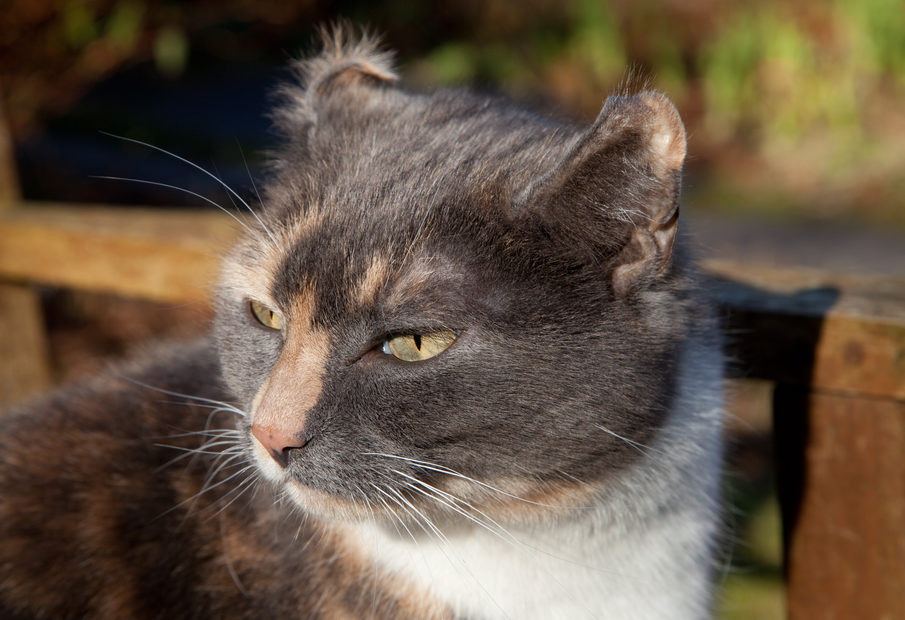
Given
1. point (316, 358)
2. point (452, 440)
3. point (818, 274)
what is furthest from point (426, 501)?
point (818, 274)

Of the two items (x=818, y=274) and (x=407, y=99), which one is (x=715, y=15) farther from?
(x=407, y=99)

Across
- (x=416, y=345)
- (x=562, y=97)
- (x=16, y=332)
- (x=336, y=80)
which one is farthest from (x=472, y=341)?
(x=562, y=97)

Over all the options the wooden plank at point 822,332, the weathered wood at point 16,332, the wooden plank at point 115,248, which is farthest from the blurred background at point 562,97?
the wooden plank at point 822,332

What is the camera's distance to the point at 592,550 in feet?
5.28

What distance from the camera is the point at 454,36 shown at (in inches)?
A: 310

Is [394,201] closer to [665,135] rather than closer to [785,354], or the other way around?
[665,135]

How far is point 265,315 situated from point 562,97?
17.9 feet

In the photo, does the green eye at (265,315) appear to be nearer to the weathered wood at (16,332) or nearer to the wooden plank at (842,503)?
the wooden plank at (842,503)

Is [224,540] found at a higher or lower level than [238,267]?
lower

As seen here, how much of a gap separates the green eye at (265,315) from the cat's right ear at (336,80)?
1.43 ft

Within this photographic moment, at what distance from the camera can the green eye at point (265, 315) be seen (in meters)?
1.59

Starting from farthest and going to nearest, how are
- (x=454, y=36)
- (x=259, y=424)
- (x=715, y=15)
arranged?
(x=454, y=36) → (x=715, y=15) → (x=259, y=424)

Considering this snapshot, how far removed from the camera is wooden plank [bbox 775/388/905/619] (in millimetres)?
1816

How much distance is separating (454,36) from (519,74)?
2.94 feet
